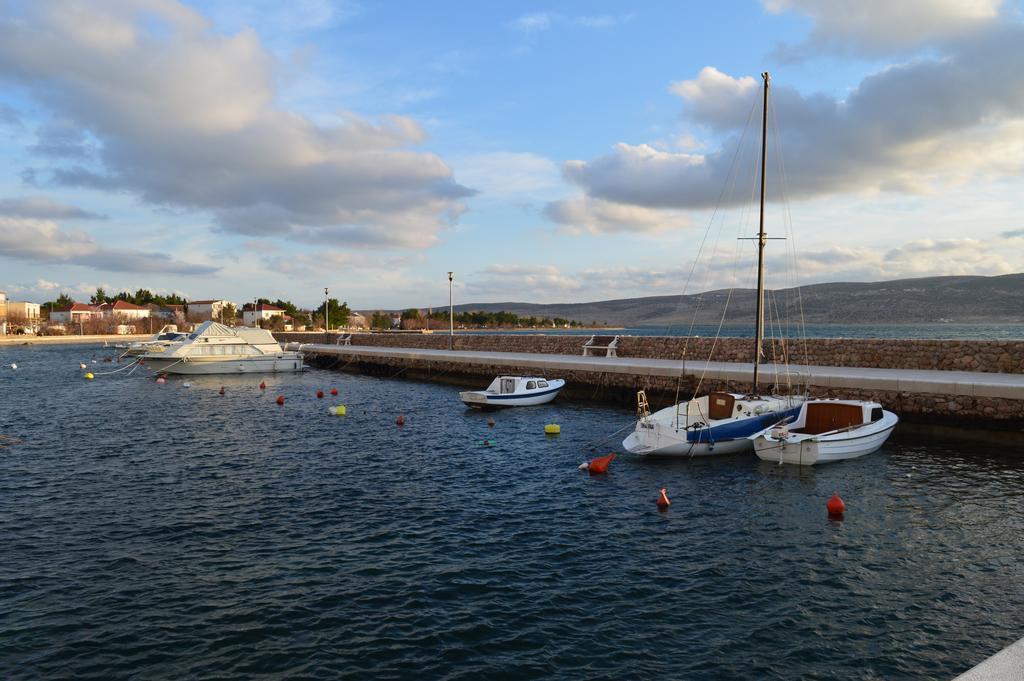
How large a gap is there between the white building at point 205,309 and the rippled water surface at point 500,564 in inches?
6675

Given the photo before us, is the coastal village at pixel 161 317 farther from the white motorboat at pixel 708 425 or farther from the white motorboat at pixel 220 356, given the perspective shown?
the white motorboat at pixel 708 425

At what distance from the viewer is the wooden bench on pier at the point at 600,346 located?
4081 centimetres

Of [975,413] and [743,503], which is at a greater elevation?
[975,413]

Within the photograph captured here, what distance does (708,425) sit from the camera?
19438 mm

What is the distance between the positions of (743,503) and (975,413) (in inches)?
475

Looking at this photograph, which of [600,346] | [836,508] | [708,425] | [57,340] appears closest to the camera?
[836,508]

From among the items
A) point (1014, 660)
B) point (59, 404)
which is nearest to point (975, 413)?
point (1014, 660)

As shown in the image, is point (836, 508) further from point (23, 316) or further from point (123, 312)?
point (23, 316)

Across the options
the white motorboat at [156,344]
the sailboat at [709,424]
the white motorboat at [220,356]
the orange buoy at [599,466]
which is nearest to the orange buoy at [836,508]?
the sailboat at [709,424]

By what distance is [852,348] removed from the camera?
96.3ft

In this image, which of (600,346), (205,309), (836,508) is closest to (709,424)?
(836,508)

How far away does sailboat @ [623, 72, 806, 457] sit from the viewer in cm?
1906

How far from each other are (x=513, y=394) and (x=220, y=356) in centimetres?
3258

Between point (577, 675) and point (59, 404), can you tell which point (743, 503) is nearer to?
point (577, 675)
